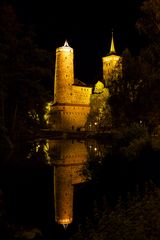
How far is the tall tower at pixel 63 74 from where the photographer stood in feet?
240

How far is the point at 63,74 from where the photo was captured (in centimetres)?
7350

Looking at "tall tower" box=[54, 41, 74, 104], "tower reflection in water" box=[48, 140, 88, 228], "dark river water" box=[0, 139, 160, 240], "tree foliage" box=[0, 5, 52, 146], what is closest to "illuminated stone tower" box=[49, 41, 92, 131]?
"tall tower" box=[54, 41, 74, 104]

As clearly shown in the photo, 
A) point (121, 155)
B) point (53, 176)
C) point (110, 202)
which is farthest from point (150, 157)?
point (110, 202)

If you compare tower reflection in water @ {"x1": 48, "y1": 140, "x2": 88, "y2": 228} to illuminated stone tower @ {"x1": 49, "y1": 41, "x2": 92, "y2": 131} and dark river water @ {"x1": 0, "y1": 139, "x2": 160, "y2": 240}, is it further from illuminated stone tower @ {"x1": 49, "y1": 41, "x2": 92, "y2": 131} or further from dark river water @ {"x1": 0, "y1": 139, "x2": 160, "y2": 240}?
illuminated stone tower @ {"x1": 49, "y1": 41, "x2": 92, "y2": 131}

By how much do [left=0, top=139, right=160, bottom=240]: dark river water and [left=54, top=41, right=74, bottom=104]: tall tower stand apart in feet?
171

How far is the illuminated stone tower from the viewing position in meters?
71.1

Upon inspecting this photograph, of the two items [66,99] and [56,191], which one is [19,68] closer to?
[56,191]

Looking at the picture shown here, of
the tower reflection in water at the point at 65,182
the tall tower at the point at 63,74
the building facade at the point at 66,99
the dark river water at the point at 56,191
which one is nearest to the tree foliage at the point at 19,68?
the tower reflection in water at the point at 65,182

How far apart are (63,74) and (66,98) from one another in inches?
189

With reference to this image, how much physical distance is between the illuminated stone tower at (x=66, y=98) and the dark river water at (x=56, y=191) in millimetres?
49750

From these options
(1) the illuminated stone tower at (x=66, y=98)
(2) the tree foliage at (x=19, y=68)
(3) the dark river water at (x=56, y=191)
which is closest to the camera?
(3) the dark river water at (x=56, y=191)

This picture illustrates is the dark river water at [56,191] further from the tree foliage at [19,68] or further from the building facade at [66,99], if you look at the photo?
the building facade at [66,99]

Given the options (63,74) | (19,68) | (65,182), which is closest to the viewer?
(65,182)

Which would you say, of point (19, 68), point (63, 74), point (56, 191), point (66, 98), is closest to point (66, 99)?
point (66, 98)
